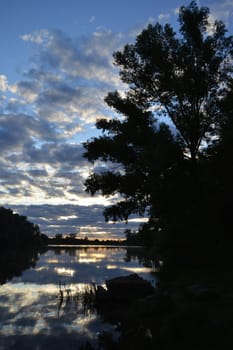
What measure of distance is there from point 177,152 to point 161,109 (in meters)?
5.87

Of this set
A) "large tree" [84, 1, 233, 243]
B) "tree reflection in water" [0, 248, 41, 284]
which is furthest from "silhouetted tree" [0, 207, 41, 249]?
"large tree" [84, 1, 233, 243]

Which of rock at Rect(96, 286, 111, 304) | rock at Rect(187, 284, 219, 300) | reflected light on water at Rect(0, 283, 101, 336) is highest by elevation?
rock at Rect(187, 284, 219, 300)

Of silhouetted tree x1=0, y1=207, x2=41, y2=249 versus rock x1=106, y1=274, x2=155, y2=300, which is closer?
rock x1=106, y1=274, x2=155, y2=300

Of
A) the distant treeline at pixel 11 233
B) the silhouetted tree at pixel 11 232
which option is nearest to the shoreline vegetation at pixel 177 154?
the distant treeline at pixel 11 233

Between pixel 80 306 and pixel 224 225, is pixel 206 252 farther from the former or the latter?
pixel 80 306

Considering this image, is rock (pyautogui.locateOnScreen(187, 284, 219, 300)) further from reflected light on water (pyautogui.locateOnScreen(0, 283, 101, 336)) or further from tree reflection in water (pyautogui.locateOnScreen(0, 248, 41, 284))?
tree reflection in water (pyautogui.locateOnScreen(0, 248, 41, 284))

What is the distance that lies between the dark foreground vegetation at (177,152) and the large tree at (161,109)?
0.08 metres

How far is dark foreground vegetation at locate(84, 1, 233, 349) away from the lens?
23703 mm

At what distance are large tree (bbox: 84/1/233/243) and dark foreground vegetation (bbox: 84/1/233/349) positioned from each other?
0.08m

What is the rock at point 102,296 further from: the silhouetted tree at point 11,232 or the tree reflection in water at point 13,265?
the silhouetted tree at point 11,232

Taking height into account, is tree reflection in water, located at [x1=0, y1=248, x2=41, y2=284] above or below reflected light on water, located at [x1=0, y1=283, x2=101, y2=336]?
above

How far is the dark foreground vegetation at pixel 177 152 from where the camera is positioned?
77.8 ft

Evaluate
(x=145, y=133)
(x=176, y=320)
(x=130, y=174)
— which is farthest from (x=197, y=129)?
(x=176, y=320)

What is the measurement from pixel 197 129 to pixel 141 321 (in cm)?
1735
